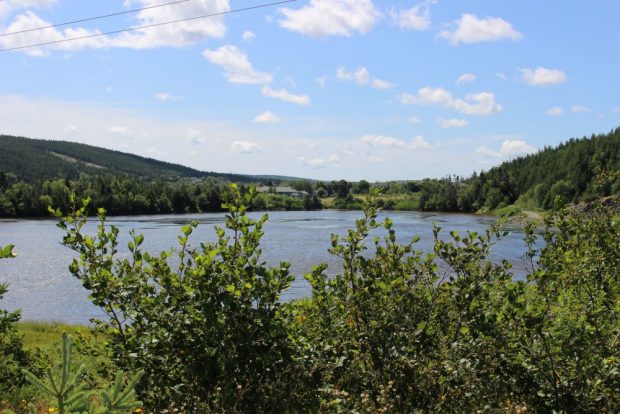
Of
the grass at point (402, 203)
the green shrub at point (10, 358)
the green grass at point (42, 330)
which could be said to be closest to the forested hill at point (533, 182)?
the grass at point (402, 203)

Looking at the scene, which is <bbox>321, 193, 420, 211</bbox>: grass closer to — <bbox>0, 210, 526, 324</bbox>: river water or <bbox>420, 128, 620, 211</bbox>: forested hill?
<bbox>420, 128, 620, 211</bbox>: forested hill

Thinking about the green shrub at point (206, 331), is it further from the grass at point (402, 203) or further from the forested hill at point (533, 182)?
the grass at point (402, 203)

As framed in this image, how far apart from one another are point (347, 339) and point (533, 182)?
6200 inches

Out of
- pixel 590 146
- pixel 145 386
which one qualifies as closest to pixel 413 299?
pixel 145 386

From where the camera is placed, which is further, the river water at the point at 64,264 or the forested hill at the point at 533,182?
the forested hill at the point at 533,182

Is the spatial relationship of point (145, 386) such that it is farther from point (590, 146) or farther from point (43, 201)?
point (590, 146)

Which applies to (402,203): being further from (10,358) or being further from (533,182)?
(10,358)

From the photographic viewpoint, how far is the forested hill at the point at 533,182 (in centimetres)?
12750

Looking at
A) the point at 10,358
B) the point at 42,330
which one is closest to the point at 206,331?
the point at 10,358

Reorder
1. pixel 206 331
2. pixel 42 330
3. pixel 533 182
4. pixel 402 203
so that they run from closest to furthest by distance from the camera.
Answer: pixel 206 331
pixel 42 330
pixel 533 182
pixel 402 203

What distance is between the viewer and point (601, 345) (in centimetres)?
437

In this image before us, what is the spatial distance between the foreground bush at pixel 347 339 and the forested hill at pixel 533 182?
125 metres

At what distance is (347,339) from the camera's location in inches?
179

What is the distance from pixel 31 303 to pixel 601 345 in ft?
99.5
